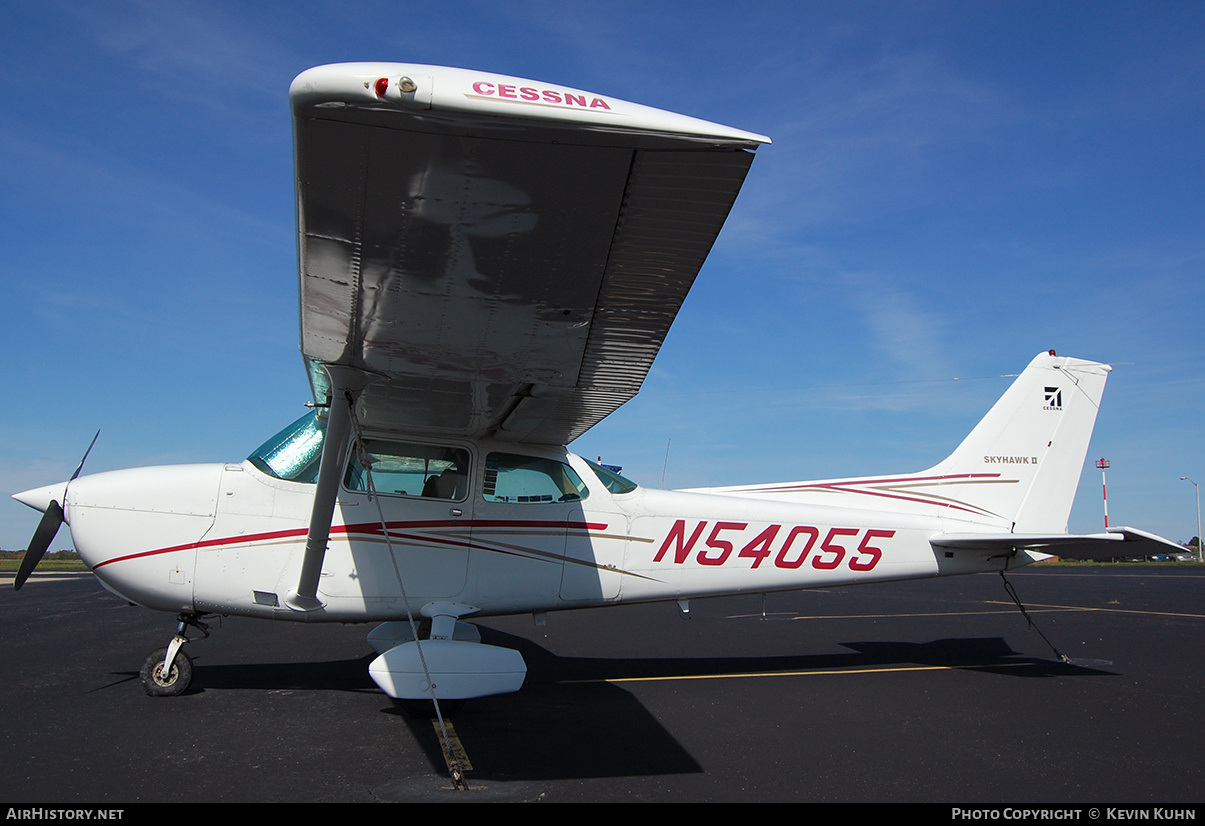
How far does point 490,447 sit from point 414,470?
0.65 metres

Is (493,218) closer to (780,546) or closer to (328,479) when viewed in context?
(328,479)

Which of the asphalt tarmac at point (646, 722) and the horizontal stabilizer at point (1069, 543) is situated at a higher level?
the horizontal stabilizer at point (1069, 543)

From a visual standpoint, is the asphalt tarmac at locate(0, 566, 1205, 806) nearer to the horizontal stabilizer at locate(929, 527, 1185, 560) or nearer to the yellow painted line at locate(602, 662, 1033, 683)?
the yellow painted line at locate(602, 662, 1033, 683)

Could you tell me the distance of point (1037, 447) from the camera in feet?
26.0

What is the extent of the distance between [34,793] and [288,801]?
50.6 inches

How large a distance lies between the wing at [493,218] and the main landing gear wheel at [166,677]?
11.3ft

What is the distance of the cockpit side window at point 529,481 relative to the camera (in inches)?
250

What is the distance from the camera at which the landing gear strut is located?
591 cm

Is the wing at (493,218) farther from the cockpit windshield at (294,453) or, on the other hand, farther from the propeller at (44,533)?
the propeller at (44,533)

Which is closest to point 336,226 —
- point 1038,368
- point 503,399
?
point 503,399

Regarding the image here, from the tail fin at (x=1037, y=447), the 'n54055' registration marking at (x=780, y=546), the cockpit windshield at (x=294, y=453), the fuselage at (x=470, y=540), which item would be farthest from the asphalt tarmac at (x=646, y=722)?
the cockpit windshield at (x=294, y=453)
